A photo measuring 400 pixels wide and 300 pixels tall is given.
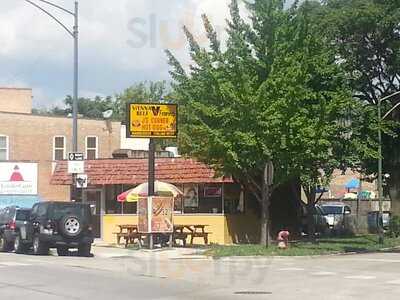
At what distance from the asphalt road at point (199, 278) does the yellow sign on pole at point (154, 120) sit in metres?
5.58

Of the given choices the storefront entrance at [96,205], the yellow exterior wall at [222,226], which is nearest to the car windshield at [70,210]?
the yellow exterior wall at [222,226]

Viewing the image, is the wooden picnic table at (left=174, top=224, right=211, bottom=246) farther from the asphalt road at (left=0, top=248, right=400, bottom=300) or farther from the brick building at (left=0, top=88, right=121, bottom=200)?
the brick building at (left=0, top=88, right=121, bottom=200)

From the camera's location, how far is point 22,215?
30.5 meters

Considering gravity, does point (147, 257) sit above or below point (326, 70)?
below

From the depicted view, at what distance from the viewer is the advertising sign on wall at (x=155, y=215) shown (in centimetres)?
3064

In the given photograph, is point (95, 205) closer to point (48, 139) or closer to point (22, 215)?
point (22, 215)

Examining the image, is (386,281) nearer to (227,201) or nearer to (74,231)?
(74,231)

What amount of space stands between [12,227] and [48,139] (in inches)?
973

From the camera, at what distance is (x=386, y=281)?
1850 cm

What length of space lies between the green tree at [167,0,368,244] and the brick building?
68.0ft

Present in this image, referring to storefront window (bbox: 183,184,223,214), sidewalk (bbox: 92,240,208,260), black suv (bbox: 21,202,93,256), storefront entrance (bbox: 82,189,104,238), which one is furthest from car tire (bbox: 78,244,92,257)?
storefront entrance (bbox: 82,189,104,238)

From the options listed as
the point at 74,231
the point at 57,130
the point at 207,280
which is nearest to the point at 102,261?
the point at 74,231

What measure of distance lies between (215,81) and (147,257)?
6.91m

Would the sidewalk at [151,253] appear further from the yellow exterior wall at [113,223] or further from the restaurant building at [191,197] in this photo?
the yellow exterior wall at [113,223]
